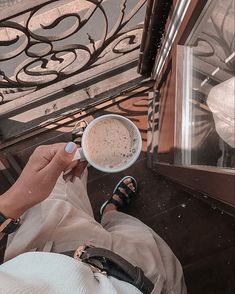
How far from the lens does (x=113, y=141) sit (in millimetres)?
1027

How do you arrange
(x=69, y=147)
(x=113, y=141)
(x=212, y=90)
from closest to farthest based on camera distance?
(x=69, y=147) < (x=113, y=141) < (x=212, y=90)

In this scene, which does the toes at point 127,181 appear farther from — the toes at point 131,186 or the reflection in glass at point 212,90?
the reflection in glass at point 212,90

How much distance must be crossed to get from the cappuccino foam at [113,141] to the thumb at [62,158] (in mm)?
89

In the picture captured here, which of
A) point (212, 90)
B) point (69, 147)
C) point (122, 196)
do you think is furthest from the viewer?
point (122, 196)

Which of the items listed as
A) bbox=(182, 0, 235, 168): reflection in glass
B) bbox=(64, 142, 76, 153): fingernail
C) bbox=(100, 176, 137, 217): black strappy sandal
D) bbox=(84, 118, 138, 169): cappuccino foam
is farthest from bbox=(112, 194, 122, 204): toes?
bbox=(64, 142, 76, 153): fingernail

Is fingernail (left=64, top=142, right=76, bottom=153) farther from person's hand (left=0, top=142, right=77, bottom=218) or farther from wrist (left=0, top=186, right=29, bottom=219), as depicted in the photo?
wrist (left=0, top=186, right=29, bottom=219)

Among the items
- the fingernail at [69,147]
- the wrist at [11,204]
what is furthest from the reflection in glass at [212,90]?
the wrist at [11,204]

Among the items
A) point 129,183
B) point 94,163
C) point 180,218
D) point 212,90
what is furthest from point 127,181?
point 94,163

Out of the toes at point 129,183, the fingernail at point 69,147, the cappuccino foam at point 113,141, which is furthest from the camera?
the toes at point 129,183

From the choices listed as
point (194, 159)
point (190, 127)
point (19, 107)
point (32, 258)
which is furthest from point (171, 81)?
point (32, 258)

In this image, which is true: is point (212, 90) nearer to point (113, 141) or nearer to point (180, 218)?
point (113, 141)

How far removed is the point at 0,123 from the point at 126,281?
1.13 m

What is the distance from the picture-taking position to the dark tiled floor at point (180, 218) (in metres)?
1.57

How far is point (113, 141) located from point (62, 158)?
17 cm
